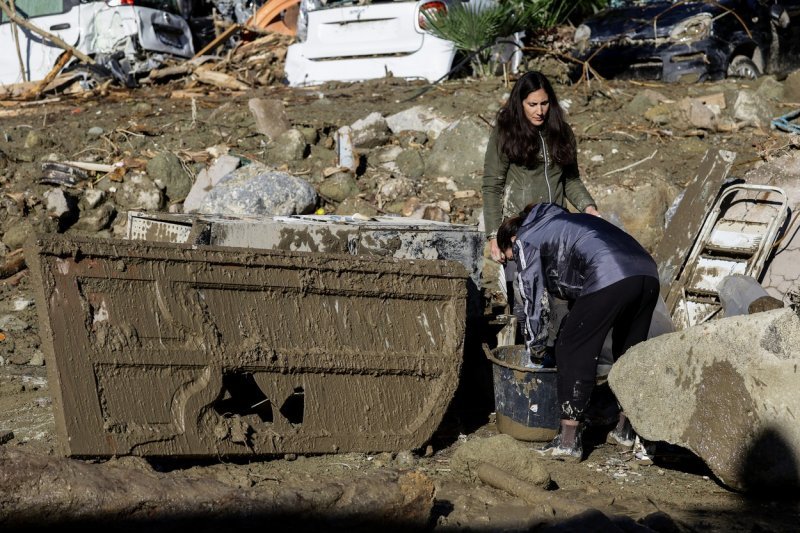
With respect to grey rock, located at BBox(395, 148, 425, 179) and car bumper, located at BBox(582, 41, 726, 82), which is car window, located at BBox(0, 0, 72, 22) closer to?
grey rock, located at BBox(395, 148, 425, 179)

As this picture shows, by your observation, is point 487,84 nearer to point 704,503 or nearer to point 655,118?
point 655,118

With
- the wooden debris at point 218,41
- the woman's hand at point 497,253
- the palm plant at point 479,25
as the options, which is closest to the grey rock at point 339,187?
the palm plant at point 479,25

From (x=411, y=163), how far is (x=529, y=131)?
3572mm

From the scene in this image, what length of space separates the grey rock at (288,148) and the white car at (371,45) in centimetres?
196

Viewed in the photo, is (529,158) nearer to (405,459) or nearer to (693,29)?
(405,459)

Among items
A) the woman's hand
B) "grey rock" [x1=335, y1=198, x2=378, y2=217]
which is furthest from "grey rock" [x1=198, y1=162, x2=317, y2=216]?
the woman's hand

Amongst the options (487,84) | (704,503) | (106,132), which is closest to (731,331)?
(704,503)

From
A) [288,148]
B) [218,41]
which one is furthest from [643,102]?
[218,41]

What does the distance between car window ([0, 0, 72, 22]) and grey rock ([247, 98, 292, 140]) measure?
4.97 metres

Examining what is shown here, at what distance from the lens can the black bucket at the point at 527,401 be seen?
5.29 m

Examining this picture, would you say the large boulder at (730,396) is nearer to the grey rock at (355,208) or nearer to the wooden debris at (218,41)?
the grey rock at (355,208)

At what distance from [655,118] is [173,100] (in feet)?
19.2

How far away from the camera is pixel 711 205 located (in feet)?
22.6

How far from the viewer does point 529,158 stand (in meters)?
5.74
